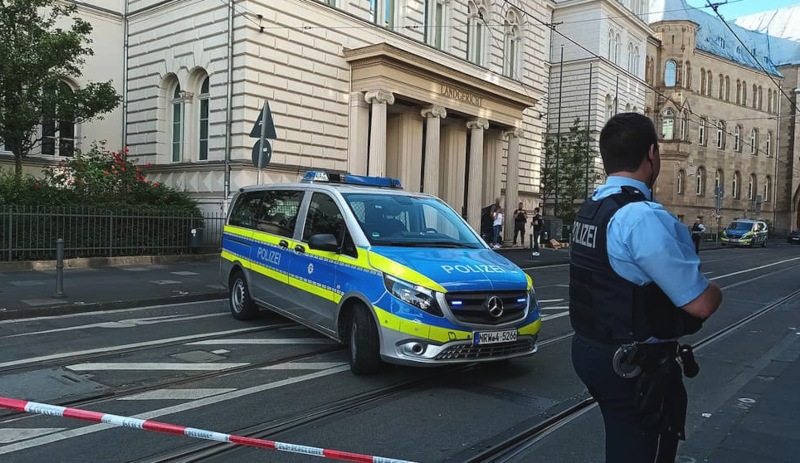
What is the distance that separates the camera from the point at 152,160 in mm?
22188

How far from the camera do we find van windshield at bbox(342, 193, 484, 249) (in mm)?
6629

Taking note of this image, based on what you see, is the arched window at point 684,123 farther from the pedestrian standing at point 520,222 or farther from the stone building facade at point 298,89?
the pedestrian standing at point 520,222

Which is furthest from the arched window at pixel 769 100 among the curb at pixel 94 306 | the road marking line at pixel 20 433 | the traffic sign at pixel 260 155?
the road marking line at pixel 20 433

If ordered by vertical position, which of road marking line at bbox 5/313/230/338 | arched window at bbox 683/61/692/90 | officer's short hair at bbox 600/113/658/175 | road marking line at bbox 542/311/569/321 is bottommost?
road marking line at bbox 5/313/230/338

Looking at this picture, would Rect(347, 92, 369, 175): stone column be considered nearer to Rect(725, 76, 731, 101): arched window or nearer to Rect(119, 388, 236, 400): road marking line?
Rect(119, 388, 236, 400): road marking line

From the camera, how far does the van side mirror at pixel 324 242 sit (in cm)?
640

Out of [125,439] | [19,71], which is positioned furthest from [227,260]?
[19,71]

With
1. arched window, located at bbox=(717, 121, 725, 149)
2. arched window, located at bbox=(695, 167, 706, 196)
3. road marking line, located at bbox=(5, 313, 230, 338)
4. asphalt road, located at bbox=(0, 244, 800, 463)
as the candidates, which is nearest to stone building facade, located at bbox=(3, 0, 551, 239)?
road marking line, located at bbox=(5, 313, 230, 338)

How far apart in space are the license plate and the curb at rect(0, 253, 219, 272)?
11.7m

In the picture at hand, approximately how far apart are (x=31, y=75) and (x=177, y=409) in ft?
45.3

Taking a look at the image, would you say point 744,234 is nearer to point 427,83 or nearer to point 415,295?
point 427,83

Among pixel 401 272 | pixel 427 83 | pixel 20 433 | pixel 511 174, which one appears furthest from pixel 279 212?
pixel 511 174

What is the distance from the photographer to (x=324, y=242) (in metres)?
6.39

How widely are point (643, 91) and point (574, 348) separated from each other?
4842cm
